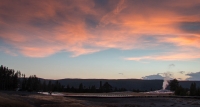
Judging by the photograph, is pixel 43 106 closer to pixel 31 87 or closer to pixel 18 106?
pixel 18 106

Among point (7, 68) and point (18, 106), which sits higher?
point (7, 68)

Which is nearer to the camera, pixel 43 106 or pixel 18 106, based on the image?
pixel 18 106

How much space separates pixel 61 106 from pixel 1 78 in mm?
138197

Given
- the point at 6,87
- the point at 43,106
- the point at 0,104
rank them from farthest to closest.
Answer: the point at 6,87 → the point at 43,106 → the point at 0,104

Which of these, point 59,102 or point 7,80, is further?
point 7,80

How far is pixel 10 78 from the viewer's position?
186m

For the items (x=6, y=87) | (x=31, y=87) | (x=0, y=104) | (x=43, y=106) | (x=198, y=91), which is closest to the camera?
(x=0, y=104)

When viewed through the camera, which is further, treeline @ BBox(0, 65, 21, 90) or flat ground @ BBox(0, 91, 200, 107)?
treeline @ BBox(0, 65, 21, 90)

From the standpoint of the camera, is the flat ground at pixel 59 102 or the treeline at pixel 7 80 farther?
the treeline at pixel 7 80

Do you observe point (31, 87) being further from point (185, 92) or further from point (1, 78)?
point (185, 92)

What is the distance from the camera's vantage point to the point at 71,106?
53.4 meters

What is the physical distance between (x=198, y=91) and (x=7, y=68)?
435 ft

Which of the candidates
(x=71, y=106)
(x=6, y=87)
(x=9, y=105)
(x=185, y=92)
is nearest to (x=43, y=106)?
(x=71, y=106)

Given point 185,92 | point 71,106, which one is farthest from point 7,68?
point 71,106
